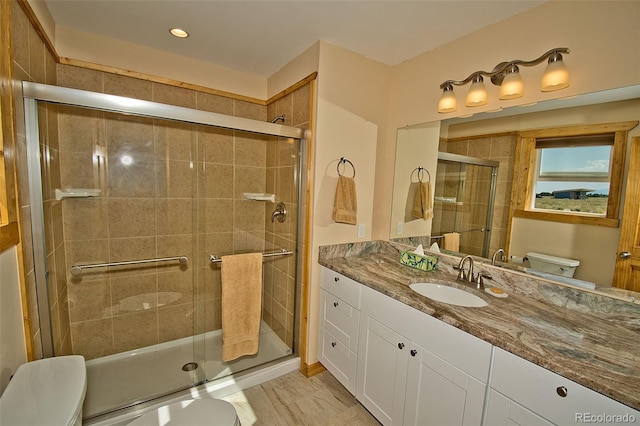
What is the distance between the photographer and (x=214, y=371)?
80.5 inches

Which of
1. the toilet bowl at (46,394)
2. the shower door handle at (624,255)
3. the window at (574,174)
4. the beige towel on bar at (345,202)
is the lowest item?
the toilet bowl at (46,394)

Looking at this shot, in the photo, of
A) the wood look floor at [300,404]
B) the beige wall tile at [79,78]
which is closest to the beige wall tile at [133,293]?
the wood look floor at [300,404]

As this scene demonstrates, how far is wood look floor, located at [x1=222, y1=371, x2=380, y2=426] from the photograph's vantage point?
1752mm

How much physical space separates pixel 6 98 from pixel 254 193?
1.59 meters

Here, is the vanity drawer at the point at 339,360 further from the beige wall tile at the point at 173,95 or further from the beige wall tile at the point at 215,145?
the beige wall tile at the point at 173,95

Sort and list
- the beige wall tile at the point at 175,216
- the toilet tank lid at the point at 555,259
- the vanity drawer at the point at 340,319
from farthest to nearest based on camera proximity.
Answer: the beige wall tile at the point at 175,216
the vanity drawer at the point at 340,319
the toilet tank lid at the point at 555,259

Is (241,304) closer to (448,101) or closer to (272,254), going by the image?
(272,254)

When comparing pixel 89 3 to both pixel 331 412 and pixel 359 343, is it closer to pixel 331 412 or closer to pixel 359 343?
pixel 359 343

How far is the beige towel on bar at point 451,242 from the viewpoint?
6.47 feet

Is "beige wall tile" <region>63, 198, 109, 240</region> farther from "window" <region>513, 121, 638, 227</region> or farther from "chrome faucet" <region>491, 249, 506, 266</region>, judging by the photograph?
"window" <region>513, 121, 638, 227</region>

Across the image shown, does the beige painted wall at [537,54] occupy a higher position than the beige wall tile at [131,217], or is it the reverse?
the beige painted wall at [537,54]

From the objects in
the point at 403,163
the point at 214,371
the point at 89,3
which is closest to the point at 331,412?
the point at 214,371

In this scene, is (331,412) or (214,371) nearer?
(331,412)

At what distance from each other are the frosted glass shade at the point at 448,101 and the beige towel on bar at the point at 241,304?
1742mm
